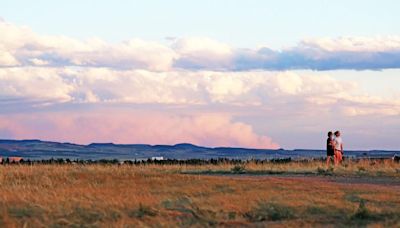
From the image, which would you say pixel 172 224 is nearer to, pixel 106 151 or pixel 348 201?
pixel 348 201

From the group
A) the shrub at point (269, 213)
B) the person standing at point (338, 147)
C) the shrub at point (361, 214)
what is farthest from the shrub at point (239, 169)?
the shrub at point (361, 214)

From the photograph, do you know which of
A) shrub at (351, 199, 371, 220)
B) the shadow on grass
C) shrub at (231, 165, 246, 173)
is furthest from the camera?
shrub at (231, 165, 246, 173)

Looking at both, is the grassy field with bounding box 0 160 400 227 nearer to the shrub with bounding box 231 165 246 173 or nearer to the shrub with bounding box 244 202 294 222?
the shrub with bounding box 244 202 294 222

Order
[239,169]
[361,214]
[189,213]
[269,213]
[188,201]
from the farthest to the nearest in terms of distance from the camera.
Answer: [239,169]
[188,201]
[189,213]
[269,213]
[361,214]

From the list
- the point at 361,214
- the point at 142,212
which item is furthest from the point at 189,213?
the point at 361,214

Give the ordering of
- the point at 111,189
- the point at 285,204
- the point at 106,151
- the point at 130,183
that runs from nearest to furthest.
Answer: the point at 285,204, the point at 111,189, the point at 130,183, the point at 106,151

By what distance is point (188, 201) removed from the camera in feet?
78.4

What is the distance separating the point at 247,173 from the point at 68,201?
50.4 feet

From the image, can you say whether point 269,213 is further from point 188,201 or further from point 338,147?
point 338,147

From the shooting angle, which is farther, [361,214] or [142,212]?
[142,212]

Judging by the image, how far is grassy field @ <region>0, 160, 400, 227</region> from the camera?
20844 millimetres

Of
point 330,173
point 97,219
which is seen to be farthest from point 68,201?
point 330,173

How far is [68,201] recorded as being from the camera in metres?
24.0

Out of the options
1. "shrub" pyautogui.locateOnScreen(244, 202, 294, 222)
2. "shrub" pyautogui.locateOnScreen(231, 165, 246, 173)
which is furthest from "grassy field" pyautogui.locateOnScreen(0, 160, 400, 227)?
"shrub" pyautogui.locateOnScreen(231, 165, 246, 173)
